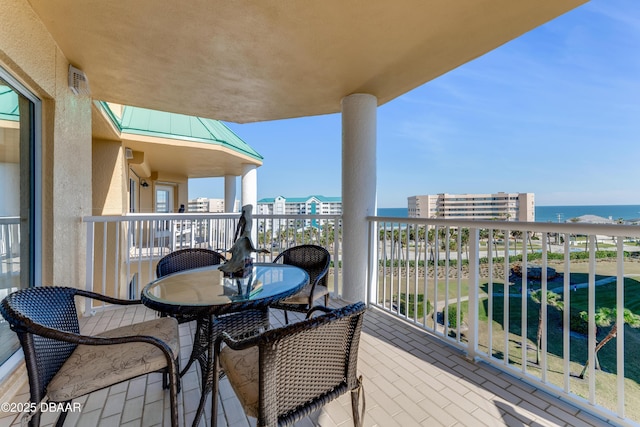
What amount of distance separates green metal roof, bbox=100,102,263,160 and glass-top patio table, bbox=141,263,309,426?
15.1ft

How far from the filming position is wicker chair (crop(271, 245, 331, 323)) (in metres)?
2.45

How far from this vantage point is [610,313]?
6727 millimetres

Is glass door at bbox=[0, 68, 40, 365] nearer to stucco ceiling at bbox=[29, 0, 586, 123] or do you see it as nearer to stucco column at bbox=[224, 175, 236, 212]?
stucco ceiling at bbox=[29, 0, 586, 123]

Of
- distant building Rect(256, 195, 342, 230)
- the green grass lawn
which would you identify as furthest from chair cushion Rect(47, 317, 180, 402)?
distant building Rect(256, 195, 342, 230)

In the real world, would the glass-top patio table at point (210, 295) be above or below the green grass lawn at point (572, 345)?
above

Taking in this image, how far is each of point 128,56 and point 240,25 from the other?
4.19 ft

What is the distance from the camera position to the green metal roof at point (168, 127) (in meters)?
5.58

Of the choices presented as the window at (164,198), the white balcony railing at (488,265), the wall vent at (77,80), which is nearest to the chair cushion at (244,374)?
the white balcony railing at (488,265)

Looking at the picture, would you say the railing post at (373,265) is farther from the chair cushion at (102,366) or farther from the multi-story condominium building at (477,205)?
the chair cushion at (102,366)

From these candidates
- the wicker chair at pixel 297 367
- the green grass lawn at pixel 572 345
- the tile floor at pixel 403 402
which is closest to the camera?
the wicker chair at pixel 297 367

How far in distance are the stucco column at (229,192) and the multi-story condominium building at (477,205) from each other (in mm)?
6940

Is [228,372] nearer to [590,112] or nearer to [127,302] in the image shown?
[127,302]

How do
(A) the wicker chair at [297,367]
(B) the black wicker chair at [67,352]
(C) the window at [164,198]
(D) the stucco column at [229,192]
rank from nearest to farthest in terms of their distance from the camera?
(A) the wicker chair at [297,367] < (B) the black wicker chair at [67,352] < (D) the stucco column at [229,192] < (C) the window at [164,198]

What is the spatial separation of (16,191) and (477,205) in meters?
6.05
